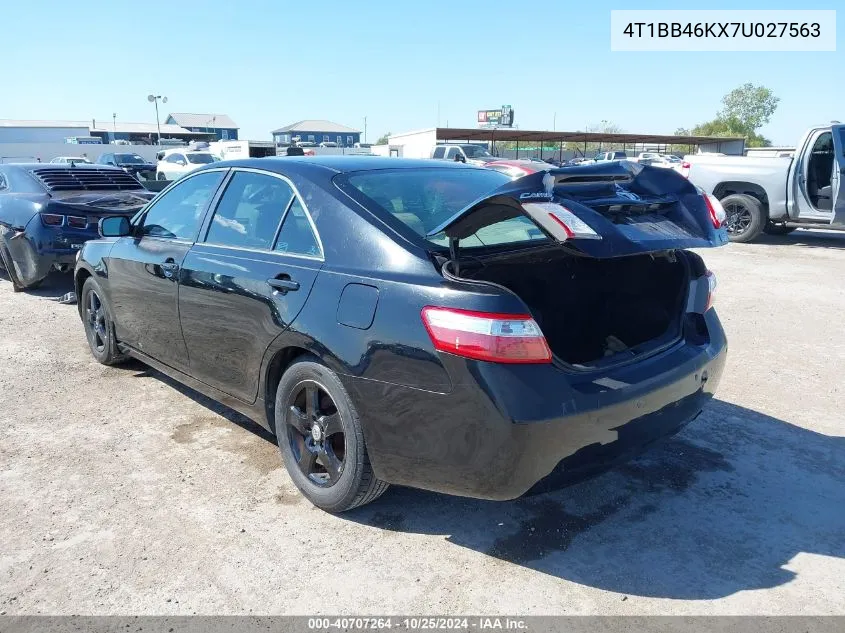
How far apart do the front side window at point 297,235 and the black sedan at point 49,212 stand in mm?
5078

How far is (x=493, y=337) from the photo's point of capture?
2.41 meters

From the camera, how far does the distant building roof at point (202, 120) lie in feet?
356

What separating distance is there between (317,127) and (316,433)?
121964mm

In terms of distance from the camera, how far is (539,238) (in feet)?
10.7

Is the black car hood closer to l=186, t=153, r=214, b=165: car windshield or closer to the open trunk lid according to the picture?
the open trunk lid

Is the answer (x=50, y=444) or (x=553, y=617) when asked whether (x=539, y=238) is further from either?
(x=50, y=444)

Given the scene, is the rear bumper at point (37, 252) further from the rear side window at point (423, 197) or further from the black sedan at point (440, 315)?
the rear side window at point (423, 197)

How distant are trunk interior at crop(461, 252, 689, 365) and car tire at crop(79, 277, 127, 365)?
3198 mm

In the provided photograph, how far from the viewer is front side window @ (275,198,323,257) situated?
309cm

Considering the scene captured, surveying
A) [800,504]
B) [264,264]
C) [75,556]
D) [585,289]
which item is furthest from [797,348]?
[75,556]

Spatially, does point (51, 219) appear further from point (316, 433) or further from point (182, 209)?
point (316, 433)

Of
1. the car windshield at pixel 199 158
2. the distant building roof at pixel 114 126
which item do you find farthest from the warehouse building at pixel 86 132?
the car windshield at pixel 199 158

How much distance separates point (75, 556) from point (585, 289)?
8.79 feet

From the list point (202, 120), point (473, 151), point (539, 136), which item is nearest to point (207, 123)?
point (202, 120)
